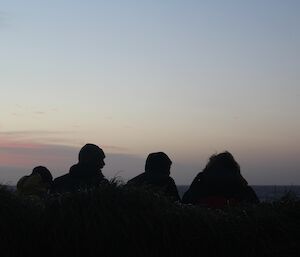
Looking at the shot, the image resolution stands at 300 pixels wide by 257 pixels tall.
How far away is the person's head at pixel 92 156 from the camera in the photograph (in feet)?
29.6

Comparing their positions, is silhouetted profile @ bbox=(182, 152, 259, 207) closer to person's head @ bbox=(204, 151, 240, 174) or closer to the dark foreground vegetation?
person's head @ bbox=(204, 151, 240, 174)

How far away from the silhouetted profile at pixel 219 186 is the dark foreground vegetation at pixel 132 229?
8.37 ft

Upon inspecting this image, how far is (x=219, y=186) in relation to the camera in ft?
26.0

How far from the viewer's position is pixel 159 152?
938 centimetres

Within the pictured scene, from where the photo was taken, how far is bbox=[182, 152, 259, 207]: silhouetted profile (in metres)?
7.84

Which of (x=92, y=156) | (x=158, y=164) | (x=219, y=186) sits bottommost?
(x=219, y=186)

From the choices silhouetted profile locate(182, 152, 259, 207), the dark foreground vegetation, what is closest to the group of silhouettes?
silhouetted profile locate(182, 152, 259, 207)

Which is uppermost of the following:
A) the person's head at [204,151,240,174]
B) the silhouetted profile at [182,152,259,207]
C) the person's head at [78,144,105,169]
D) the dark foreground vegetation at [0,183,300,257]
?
the person's head at [78,144,105,169]

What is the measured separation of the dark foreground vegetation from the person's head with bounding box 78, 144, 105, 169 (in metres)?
3.81

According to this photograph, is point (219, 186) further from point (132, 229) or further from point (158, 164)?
point (132, 229)

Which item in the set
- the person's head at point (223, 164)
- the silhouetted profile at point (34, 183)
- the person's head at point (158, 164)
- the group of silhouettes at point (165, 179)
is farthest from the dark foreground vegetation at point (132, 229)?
the person's head at point (158, 164)

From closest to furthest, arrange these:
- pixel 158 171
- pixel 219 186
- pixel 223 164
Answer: pixel 219 186 < pixel 223 164 < pixel 158 171

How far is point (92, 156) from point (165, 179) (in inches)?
46.1

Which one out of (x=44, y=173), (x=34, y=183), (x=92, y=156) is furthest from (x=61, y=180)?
(x=44, y=173)
